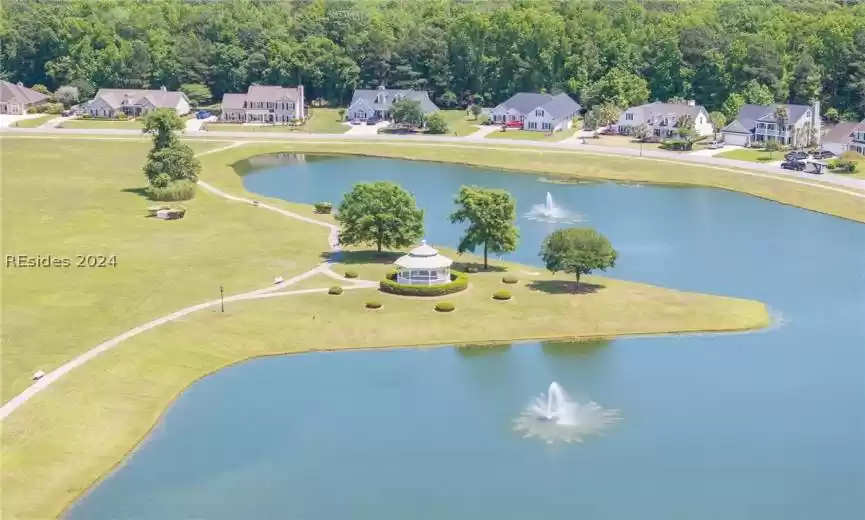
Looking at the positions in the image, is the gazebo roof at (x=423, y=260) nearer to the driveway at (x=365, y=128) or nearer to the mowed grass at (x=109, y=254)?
the mowed grass at (x=109, y=254)

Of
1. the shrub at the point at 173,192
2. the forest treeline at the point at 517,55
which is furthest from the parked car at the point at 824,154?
the shrub at the point at 173,192

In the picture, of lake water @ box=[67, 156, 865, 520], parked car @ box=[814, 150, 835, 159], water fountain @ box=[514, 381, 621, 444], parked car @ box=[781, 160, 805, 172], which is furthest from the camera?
parked car @ box=[814, 150, 835, 159]

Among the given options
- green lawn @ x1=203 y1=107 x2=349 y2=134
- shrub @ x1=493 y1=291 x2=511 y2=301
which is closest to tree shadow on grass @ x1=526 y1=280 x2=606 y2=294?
shrub @ x1=493 y1=291 x2=511 y2=301

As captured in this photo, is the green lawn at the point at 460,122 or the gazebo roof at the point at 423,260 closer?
the gazebo roof at the point at 423,260

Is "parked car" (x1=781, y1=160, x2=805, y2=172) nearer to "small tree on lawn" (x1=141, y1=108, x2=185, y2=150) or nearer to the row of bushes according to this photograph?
the row of bushes

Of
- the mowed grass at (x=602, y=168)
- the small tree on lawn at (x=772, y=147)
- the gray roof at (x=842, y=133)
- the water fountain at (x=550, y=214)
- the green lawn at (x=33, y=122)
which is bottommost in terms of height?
the water fountain at (x=550, y=214)

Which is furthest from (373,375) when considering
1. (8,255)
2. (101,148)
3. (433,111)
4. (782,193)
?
(433,111)
